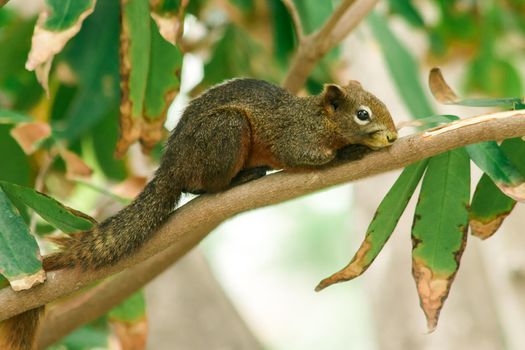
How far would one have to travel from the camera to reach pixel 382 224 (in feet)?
7.22

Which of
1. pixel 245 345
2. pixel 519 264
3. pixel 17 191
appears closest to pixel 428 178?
pixel 17 191

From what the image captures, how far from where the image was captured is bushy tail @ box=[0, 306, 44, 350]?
90.7 inches

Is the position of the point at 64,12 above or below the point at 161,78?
above

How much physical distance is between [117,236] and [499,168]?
95 centimetres

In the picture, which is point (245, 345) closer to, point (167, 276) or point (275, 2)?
point (167, 276)

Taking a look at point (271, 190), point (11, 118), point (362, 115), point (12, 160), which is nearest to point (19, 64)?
point (12, 160)

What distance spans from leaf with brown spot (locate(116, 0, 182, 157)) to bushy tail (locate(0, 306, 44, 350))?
0.56 meters

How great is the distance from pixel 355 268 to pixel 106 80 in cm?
167

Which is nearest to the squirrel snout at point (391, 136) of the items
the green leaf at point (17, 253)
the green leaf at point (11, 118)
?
the green leaf at point (17, 253)

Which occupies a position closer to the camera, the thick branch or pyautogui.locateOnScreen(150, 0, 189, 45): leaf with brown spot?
the thick branch

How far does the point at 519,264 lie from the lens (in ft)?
15.4

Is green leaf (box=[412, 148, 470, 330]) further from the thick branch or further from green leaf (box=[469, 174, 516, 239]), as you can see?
the thick branch

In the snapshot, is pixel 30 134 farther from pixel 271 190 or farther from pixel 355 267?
pixel 355 267

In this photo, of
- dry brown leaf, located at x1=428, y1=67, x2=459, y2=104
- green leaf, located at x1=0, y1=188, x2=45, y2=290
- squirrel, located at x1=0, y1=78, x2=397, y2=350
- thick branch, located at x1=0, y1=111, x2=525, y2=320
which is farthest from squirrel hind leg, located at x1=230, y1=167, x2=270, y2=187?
green leaf, located at x1=0, y1=188, x2=45, y2=290
